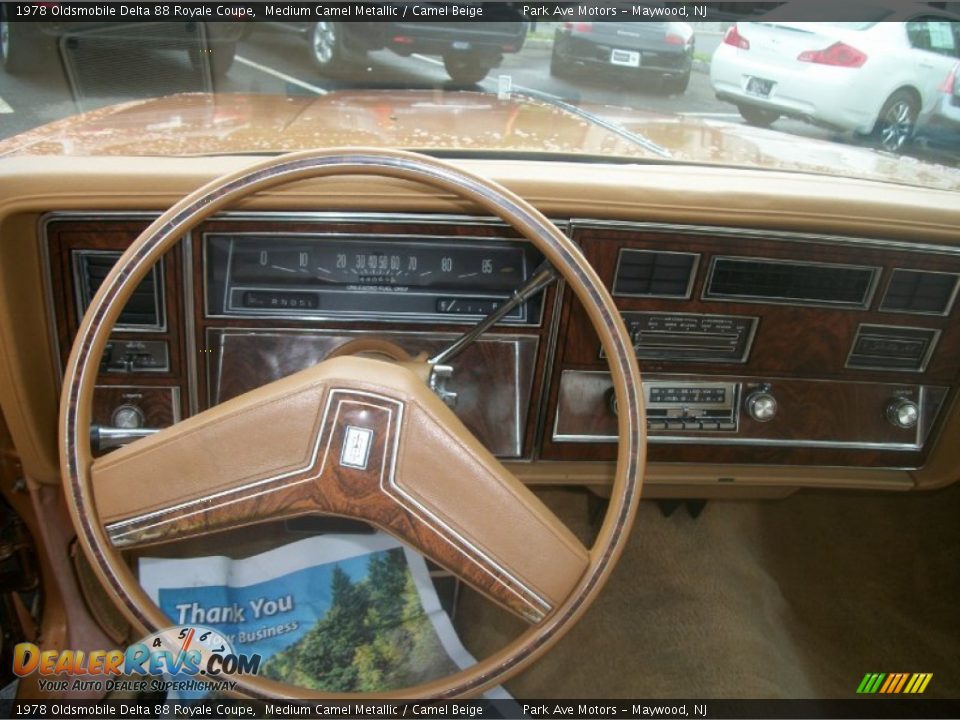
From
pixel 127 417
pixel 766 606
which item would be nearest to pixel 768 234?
pixel 766 606

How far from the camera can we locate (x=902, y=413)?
5.71 ft

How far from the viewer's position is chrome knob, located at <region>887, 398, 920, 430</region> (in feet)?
5.70

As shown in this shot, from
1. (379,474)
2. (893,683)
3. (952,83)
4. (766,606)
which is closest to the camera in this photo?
(379,474)

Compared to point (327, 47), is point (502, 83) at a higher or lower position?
higher

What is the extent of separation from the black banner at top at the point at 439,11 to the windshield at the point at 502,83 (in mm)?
11

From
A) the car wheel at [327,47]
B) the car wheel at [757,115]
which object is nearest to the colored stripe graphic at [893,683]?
the car wheel at [757,115]

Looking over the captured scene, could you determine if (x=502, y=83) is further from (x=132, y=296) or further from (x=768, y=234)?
(x=132, y=296)

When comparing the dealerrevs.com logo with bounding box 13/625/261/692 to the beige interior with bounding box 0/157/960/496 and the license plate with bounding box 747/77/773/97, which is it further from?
the license plate with bounding box 747/77/773/97

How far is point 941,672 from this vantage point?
75.4 inches

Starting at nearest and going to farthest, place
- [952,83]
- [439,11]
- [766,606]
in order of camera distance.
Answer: [766,606] < [952,83] < [439,11]

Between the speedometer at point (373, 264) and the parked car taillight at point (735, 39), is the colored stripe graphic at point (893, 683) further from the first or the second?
the parked car taillight at point (735, 39)

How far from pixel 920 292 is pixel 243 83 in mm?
2114

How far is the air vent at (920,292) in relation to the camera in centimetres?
161

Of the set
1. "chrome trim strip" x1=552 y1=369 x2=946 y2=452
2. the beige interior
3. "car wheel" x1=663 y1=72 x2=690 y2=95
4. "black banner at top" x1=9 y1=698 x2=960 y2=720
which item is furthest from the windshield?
"black banner at top" x1=9 y1=698 x2=960 y2=720
